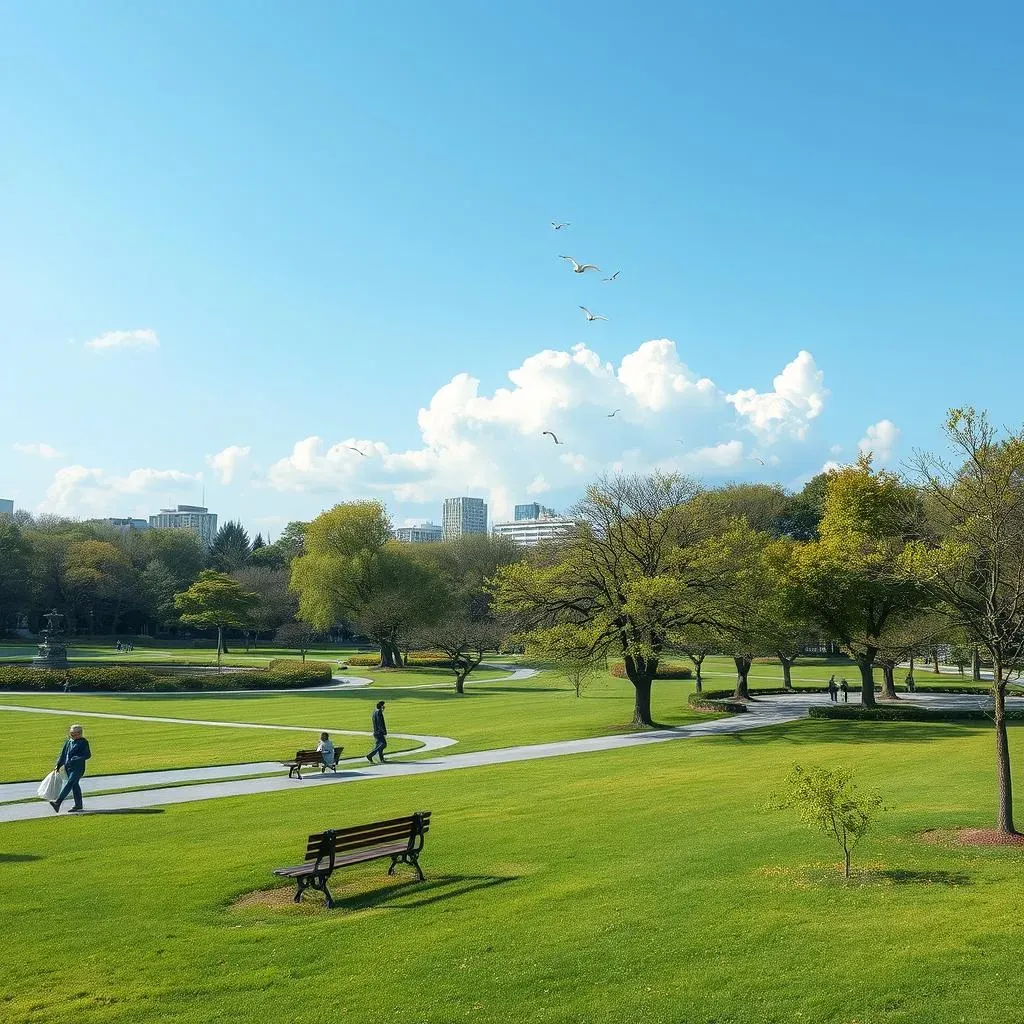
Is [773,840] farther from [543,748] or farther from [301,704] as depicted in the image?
[301,704]

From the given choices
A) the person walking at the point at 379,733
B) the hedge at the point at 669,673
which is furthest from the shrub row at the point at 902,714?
the hedge at the point at 669,673

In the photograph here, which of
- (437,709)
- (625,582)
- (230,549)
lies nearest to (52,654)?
(437,709)

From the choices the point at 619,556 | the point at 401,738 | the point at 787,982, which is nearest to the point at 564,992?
the point at 787,982

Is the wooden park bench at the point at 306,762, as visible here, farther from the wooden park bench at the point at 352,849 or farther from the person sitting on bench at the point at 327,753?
the wooden park bench at the point at 352,849

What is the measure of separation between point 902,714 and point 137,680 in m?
41.1

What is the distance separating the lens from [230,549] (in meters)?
140

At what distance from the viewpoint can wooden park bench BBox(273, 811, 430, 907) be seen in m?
12.2

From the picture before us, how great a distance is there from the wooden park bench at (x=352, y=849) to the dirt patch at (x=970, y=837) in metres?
8.08

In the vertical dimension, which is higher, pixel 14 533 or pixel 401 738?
pixel 14 533

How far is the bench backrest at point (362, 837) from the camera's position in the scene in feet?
40.0

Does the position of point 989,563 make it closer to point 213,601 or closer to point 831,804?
point 831,804

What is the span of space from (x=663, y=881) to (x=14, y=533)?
105 m

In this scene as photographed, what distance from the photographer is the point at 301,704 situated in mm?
49219

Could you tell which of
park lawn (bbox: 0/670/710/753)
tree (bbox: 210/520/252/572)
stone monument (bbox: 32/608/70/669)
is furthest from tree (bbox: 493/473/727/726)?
tree (bbox: 210/520/252/572)
